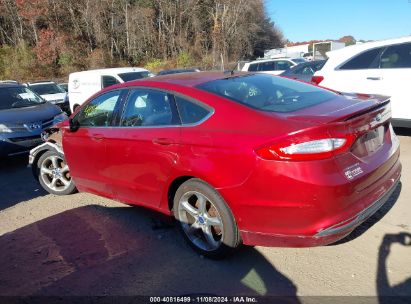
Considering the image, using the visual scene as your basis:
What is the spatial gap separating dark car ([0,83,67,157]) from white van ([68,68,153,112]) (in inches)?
149

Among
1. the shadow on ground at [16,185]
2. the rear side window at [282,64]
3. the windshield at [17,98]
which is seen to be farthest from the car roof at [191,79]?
the rear side window at [282,64]

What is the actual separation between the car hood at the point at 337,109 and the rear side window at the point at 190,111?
27.1 inches

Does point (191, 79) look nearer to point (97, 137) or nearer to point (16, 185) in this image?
point (97, 137)

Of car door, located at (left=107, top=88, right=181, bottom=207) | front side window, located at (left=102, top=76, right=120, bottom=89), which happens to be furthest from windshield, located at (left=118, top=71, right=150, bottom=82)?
car door, located at (left=107, top=88, right=181, bottom=207)

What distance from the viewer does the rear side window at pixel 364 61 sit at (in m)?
7.04

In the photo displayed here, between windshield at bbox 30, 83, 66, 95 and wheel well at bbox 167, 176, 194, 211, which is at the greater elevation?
wheel well at bbox 167, 176, 194, 211

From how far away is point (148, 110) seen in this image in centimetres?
405

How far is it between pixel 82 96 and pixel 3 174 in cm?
645

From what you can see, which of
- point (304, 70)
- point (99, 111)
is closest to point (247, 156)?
point (99, 111)

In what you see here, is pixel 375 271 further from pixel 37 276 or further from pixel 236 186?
pixel 37 276

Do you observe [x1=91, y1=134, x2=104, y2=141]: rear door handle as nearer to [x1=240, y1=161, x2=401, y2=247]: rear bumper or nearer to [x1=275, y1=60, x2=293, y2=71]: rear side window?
[x1=240, y1=161, x2=401, y2=247]: rear bumper

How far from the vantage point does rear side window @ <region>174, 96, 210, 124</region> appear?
3523mm

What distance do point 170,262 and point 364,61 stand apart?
5.28 metres

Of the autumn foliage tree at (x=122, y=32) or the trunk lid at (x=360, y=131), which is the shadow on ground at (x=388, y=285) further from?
the autumn foliage tree at (x=122, y=32)
